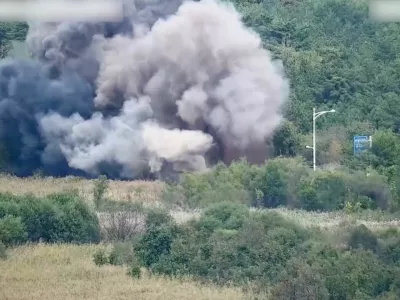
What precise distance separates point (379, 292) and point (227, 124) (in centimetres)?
1213

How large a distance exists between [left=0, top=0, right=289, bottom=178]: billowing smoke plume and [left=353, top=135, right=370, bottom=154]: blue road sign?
1942 millimetres

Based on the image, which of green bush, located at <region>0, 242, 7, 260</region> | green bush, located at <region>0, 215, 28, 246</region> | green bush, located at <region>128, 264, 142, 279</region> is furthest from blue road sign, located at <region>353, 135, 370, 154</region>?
green bush, located at <region>0, 242, 7, 260</region>

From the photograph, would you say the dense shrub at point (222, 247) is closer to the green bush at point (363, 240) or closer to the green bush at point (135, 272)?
the green bush at point (135, 272)

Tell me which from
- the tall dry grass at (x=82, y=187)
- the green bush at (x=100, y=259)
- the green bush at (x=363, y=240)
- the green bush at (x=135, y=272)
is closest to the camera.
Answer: the green bush at (x=135, y=272)

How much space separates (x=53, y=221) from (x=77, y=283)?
269cm

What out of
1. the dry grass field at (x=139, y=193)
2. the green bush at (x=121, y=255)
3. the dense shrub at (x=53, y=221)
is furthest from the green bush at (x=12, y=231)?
the dry grass field at (x=139, y=193)

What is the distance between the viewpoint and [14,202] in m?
15.6

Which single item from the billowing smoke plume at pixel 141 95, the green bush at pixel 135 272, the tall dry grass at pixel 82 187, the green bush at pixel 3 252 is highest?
the billowing smoke plume at pixel 141 95

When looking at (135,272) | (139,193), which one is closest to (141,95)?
(139,193)

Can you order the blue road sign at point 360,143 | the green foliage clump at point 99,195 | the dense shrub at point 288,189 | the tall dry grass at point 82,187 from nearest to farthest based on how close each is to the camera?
the green foliage clump at point 99,195
the dense shrub at point 288,189
the tall dry grass at point 82,187
the blue road sign at point 360,143

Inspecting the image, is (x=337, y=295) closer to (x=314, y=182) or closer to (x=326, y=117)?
(x=314, y=182)

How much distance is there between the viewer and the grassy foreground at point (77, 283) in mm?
11734

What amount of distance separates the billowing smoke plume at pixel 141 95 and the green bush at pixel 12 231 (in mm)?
8117

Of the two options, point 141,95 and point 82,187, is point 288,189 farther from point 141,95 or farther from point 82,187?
point 141,95
